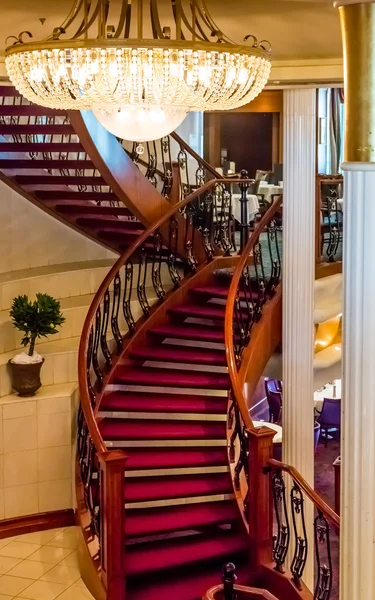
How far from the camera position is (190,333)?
8328 millimetres

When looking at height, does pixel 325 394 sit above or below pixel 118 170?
below

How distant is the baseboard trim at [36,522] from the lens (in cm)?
701

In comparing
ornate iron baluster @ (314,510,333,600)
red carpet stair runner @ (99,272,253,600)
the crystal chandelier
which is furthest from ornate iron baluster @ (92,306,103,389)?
the crystal chandelier

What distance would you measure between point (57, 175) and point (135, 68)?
556 cm

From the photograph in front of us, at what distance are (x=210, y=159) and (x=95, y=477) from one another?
1026 centimetres

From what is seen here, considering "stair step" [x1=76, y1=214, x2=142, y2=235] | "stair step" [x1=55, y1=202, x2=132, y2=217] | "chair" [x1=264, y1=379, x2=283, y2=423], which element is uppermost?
"stair step" [x1=55, y1=202, x2=132, y2=217]

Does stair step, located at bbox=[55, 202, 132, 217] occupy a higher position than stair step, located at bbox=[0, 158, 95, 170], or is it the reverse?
stair step, located at bbox=[0, 158, 95, 170]

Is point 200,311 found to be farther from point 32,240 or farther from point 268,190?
point 268,190

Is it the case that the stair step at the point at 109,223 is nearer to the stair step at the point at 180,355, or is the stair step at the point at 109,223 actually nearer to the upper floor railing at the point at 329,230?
the stair step at the point at 180,355

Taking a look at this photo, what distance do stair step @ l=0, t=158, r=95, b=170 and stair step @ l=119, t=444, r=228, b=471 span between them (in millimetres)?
2903

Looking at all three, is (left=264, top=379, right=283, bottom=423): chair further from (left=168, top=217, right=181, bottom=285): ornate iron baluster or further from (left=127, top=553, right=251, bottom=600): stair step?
(left=127, top=553, right=251, bottom=600): stair step

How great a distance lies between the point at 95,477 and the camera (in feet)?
23.0

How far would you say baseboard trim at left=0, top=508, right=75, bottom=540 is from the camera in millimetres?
7007

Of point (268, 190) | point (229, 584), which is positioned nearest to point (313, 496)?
point (229, 584)
